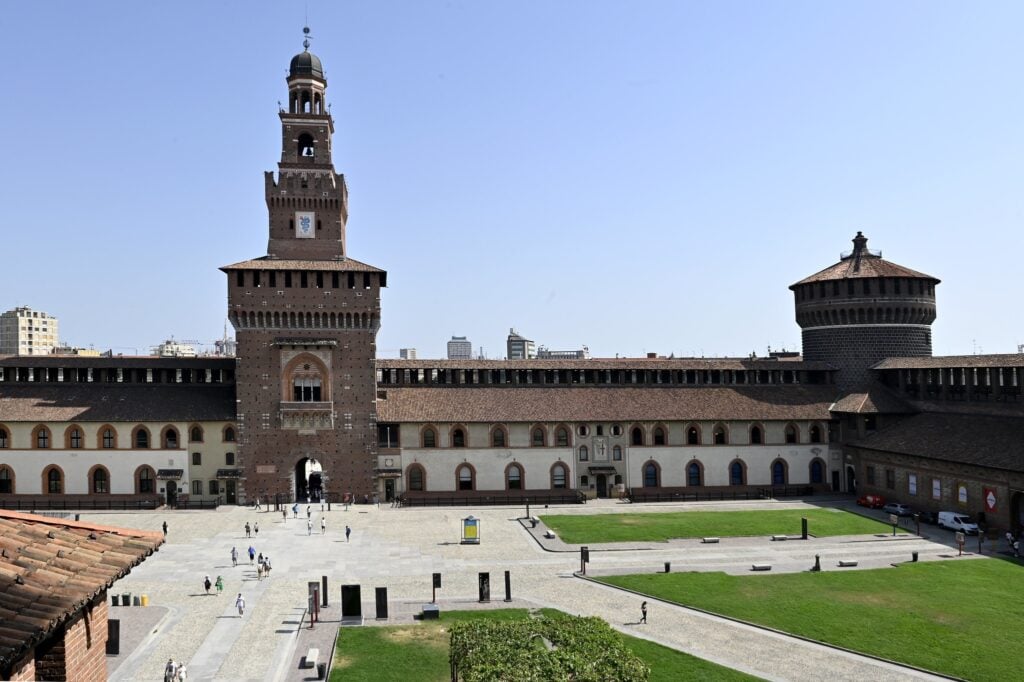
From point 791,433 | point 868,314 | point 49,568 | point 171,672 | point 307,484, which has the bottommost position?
point 171,672

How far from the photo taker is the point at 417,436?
64688 millimetres

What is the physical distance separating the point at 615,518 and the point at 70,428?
4348 cm

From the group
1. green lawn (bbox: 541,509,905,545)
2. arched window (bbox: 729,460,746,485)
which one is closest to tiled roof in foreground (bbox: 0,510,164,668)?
green lawn (bbox: 541,509,905,545)

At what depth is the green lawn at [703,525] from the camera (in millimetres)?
50156

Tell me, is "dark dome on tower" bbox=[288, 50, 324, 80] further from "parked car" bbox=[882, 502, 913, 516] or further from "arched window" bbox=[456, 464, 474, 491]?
"parked car" bbox=[882, 502, 913, 516]

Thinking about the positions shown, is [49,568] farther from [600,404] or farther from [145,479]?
[600,404]

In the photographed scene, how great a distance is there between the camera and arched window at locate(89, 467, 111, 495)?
61.9m

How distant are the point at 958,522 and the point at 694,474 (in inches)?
849

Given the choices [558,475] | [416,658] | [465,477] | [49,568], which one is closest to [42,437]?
[465,477]

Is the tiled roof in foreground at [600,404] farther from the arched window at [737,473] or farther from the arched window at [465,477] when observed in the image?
the arched window at [737,473]

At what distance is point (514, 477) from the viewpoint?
6575cm

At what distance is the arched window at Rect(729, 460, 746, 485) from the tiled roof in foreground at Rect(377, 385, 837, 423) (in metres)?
4.23

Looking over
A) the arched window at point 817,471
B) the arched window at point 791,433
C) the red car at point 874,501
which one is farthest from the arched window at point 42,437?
the red car at point 874,501

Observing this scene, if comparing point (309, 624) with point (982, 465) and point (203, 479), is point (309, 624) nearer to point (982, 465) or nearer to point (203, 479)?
point (203, 479)
